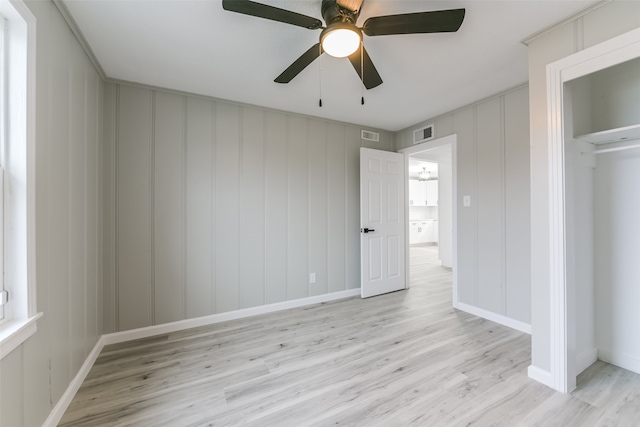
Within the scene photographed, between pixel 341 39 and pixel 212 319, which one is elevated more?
pixel 341 39

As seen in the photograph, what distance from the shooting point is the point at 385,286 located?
3.73m

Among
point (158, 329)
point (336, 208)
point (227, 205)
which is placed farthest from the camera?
point (336, 208)

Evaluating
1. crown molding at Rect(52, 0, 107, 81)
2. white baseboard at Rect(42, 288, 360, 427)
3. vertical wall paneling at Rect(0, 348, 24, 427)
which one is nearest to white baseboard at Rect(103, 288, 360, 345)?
white baseboard at Rect(42, 288, 360, 427)

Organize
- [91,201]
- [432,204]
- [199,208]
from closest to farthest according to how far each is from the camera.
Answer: [91,201] → [199,208] → [432,204]

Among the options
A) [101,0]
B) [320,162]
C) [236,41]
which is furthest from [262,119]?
[101,0]

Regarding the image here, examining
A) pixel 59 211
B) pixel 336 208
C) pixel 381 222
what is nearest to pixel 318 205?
pixel 336 208

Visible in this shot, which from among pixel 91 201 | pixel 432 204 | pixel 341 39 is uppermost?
pixel 341 39

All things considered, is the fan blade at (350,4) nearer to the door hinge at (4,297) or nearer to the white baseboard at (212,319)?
the door hinge at (4,297)

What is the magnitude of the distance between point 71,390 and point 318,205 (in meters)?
2.68

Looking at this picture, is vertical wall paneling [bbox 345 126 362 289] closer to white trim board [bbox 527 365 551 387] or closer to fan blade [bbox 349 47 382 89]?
fan blade [bbox 349 47 382 89]

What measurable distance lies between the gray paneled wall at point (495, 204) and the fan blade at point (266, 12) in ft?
7.64

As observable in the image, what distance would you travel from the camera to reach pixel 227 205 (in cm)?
287

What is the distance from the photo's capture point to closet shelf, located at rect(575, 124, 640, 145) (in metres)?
1.62

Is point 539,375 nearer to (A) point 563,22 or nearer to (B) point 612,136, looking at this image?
(B) point 612,136
